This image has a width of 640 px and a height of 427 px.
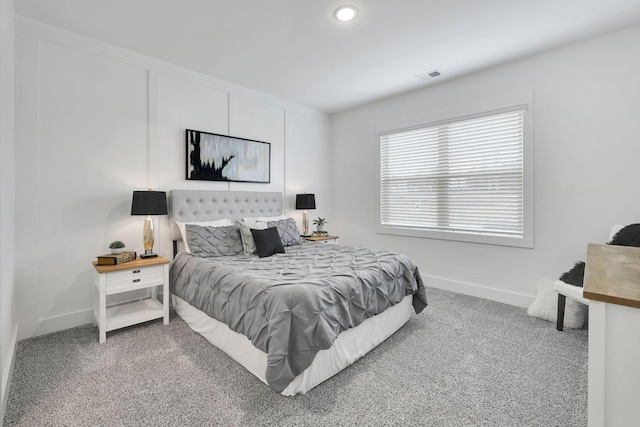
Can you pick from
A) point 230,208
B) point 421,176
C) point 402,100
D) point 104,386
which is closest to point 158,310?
point 104,386

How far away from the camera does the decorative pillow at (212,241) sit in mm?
2971

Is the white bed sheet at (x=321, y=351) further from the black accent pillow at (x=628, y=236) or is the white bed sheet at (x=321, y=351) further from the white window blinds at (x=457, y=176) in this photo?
the black accent pillow at (x=628, y=236)

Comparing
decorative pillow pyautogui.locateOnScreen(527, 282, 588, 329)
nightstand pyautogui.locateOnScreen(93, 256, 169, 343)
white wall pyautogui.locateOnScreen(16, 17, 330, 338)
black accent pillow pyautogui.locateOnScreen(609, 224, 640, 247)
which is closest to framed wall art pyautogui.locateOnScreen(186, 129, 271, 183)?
white wall pyautogui.locateOnScreen(16, 17, 330, 338)

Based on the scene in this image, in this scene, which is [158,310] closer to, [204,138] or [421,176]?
[204,138]

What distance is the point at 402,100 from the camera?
4.23m

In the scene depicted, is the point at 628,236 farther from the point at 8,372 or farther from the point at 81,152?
the point at 81,152

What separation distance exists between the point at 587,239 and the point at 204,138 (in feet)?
14.0

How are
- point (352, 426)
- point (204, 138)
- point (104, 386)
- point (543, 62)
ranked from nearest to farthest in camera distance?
point (352, 426), point (104, 386), point (543, 62), point (204, 138)

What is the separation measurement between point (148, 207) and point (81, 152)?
82 centimetres

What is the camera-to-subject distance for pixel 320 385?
1.88 meters

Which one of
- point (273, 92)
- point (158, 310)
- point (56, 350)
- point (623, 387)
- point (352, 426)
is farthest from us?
point (273, 92)

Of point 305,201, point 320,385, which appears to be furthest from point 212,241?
point 320,385

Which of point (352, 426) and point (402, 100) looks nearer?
point (352, 426)

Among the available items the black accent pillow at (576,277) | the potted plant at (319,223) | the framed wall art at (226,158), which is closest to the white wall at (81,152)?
the framed wall art at (226,158)
